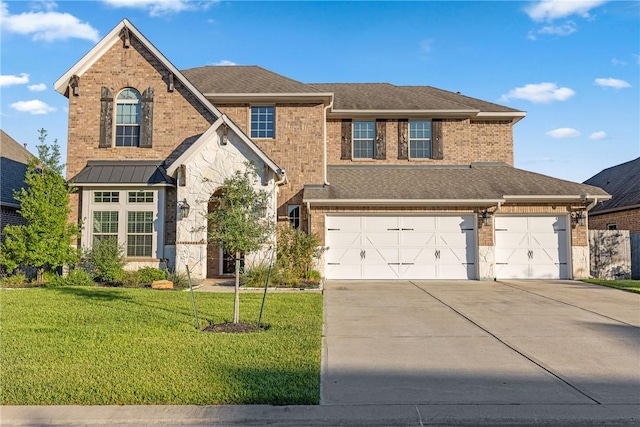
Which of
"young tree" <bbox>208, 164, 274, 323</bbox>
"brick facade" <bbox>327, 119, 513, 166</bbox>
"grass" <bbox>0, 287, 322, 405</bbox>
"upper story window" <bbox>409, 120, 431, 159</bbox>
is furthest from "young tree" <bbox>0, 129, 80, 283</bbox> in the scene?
"upper story window" <bbox>409, 120, 431, 159</bbox>

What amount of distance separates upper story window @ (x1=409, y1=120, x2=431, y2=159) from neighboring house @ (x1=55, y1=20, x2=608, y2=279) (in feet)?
4.23

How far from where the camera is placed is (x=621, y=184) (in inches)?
991

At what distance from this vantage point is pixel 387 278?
17.3m

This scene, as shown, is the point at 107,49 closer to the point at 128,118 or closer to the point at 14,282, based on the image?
the point at 128,118

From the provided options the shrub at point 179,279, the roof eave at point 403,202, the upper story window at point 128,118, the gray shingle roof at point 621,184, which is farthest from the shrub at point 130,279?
the gray shingle roof at point 621,184

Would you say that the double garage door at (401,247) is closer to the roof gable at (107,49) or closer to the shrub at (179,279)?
the shrub at (179,279)

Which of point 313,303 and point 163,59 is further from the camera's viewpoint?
point 163,59

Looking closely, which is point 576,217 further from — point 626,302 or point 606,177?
point 606,177

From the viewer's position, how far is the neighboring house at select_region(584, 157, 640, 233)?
2220 cm

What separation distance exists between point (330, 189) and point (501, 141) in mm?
8708

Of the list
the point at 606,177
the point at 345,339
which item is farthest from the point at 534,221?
the point at 606,177

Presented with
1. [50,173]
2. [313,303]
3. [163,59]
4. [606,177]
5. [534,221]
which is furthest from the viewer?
[606,177]

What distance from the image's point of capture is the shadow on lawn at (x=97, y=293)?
11808 millimetres

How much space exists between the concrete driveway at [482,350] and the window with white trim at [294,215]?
5.12m
